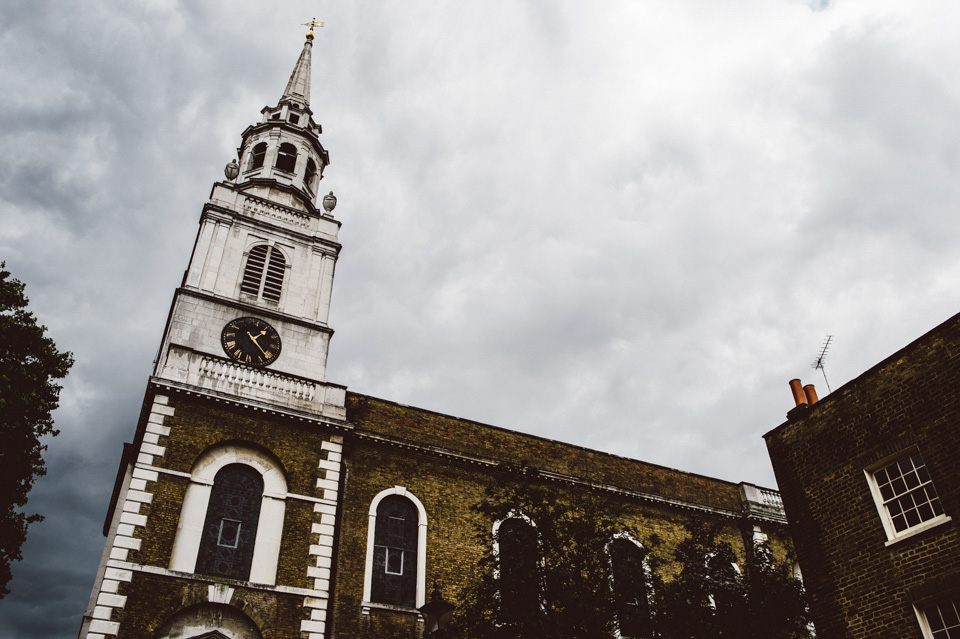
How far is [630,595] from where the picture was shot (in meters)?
13.7

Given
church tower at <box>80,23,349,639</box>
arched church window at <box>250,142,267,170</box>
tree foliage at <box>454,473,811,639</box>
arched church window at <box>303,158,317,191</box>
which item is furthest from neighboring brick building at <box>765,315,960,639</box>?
arched church window at <box>250,142,267,170</box>

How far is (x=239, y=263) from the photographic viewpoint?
22438 mm

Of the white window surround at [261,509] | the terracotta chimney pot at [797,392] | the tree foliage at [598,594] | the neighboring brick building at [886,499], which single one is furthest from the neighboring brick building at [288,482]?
the terracotta chimney pot at [797,392]

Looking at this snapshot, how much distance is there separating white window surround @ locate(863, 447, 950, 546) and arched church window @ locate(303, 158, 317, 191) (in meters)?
21.9

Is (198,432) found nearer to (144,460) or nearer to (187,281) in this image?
(144,460)

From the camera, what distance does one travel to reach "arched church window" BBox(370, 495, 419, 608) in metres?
17.0

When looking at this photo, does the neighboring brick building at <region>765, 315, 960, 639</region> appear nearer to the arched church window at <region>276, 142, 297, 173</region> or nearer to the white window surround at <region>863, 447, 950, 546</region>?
the white window surround at <region>863, 447, 950, 546</region>

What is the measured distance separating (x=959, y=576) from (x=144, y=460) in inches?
643

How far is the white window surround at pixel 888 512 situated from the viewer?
12039mm

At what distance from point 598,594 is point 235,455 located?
9482 mm

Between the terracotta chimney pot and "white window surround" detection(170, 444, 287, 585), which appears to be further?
the terracotta chimney pot

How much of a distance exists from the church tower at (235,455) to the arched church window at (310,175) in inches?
142

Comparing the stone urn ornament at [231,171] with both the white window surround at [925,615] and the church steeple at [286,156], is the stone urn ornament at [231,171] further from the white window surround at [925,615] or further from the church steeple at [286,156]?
the white window surround at [925,615]

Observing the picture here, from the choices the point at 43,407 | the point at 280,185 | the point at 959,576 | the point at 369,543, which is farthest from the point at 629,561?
the point at 280,185
